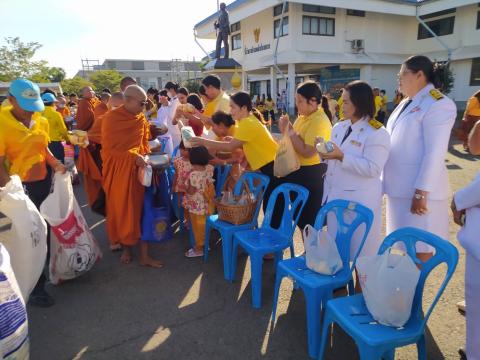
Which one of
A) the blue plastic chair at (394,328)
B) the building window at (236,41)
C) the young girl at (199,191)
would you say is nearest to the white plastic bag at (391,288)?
the blue plastic chair at (394,328)

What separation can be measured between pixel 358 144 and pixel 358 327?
45.9 inches

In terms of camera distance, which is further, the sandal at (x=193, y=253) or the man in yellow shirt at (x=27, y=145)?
the sandal at (x=193, y=253)

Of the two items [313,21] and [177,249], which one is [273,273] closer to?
[177,249]

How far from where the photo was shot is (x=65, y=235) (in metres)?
2.76

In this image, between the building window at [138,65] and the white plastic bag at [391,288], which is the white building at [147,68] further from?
the white plastic bag at [391,288]

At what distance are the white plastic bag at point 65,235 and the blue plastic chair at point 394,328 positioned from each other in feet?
6.89

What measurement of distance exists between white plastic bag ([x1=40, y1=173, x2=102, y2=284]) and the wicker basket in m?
1.20

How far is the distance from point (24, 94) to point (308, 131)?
2230 mm

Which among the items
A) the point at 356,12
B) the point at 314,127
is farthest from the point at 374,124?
the point at 356,12

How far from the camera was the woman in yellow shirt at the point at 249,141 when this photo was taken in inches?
115

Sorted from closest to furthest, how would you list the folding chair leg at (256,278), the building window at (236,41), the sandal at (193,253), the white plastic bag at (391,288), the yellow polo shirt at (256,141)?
the white plastic bag at (391,288), the folding chair leg at (256,278), the yellow polo shirt at (256,141), the sandal at (193,253), the building window at (236,41)

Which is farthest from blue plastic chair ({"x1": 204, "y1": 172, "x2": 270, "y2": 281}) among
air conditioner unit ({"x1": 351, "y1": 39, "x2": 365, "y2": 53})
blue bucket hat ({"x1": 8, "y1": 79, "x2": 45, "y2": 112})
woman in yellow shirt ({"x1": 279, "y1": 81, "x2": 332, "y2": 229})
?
air conditioner unit ({"x1": 351, "y1": 39, "x2": 365, "y2": 53})

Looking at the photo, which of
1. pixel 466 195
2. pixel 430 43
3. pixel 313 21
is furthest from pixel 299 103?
pixel 430 43

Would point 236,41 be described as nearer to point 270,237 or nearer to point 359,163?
point 270,237
